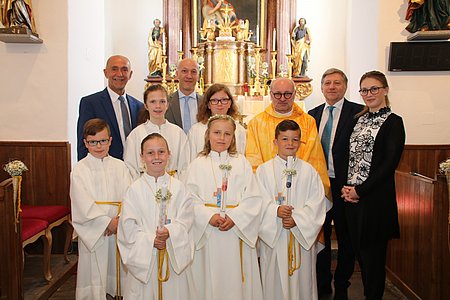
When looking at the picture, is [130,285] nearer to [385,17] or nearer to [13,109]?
[13,109]

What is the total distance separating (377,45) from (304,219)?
315cm

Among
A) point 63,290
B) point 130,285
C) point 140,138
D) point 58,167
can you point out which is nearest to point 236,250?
point 130,285

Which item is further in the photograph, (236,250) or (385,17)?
(385,17)

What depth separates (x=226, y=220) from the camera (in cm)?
321

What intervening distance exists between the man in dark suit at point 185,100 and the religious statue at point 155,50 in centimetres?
490

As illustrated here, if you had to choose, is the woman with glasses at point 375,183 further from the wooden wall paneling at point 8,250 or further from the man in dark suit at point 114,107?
the wooden wall paneling at point 8,250

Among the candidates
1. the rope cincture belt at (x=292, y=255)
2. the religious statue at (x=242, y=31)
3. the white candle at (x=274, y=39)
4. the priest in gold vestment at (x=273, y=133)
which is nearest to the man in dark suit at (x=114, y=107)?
the priest in gold vestment at (x=273, y=133)

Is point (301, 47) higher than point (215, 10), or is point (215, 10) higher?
point (215, 10)

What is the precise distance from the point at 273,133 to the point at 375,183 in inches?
35.8

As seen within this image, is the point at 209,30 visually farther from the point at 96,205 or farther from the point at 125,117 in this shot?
the point at 96,205

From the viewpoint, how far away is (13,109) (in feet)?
18.1

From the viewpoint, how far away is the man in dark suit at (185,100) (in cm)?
420

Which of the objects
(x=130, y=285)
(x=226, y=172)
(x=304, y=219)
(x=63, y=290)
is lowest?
(x=63, y=290)

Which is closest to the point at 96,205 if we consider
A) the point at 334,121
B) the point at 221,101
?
the point at 221,101
